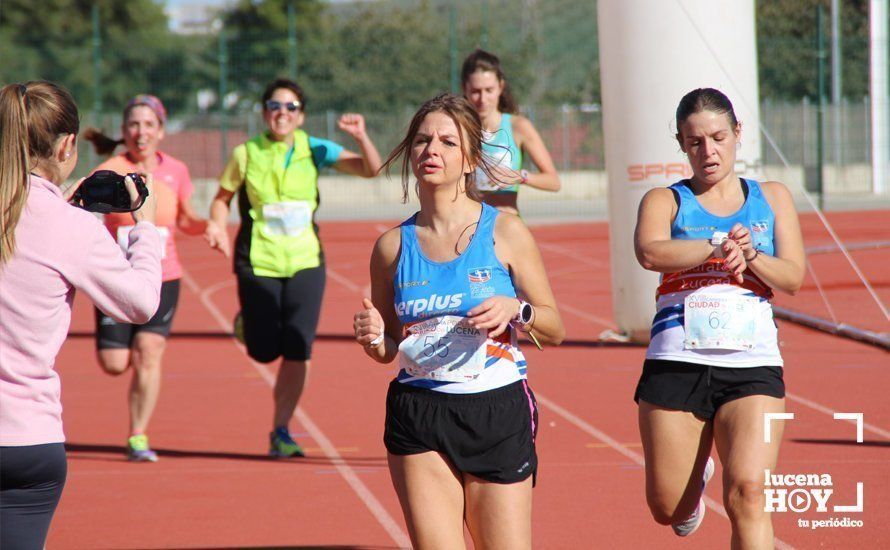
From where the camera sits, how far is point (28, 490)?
11.2ft

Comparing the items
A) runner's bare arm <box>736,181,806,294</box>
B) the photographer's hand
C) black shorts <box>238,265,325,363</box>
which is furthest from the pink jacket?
black shorts <box>238,265,325,363</box>

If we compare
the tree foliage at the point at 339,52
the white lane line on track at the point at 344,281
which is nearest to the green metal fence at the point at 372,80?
the tree foliage at the point at 339,52

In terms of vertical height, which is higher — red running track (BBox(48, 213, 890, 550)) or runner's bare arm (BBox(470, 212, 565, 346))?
runner's bare arm (BBox(470, 212, 565, 346))

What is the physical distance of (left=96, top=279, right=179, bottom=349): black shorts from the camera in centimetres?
755

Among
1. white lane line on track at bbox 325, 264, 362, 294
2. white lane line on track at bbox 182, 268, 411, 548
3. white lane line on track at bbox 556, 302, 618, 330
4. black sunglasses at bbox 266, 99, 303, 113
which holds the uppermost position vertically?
black sunglasses at bbox 266, 99, 303, 113

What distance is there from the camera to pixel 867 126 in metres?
32.0

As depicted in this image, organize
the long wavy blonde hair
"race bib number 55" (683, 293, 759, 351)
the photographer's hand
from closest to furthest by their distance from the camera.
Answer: the long wavy blonde hair
the photographer's hand
"race bib number 55" (683, 293, 759, 351)

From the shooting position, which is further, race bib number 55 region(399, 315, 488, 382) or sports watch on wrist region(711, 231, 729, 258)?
sports watch on wrist region(711, 231, 729, 258)

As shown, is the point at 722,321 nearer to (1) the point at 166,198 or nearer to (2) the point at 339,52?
(1) the point at 166,198

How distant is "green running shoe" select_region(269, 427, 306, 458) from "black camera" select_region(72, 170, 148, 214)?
12.6 feet

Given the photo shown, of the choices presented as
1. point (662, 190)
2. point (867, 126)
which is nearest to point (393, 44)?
point (867, 126)

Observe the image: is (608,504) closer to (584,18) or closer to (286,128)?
(286,128)

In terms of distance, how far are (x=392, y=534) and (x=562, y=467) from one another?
1.55 meters

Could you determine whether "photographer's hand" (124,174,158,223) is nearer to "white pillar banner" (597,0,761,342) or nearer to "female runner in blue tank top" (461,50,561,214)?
"female runner in blue tank top" (461,50,561,214)
